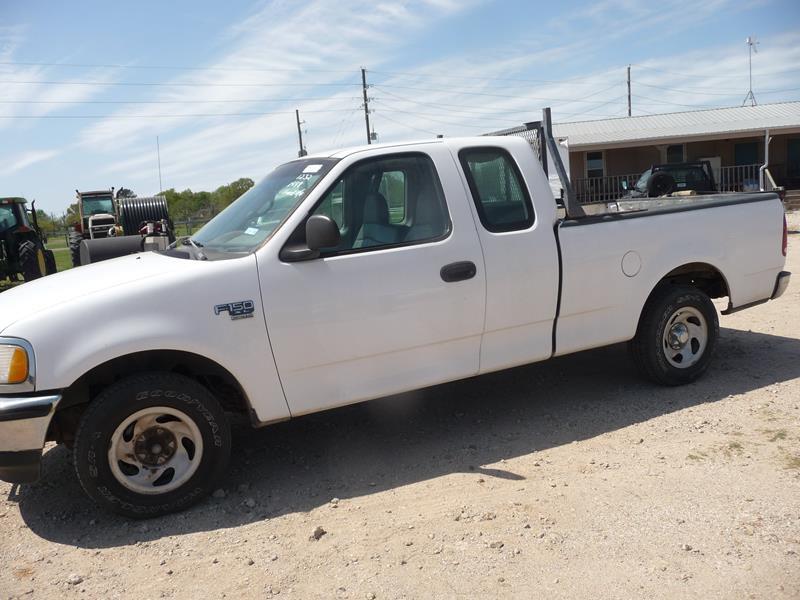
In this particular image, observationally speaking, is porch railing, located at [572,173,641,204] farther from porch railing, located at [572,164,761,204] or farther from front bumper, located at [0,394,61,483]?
front bumper, located at [0,394,61,483]

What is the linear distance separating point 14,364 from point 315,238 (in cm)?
163

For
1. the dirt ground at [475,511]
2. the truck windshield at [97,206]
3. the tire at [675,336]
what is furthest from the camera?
the truck windshield at [97,206]

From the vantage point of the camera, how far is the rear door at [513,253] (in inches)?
181

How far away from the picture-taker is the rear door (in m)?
4.60

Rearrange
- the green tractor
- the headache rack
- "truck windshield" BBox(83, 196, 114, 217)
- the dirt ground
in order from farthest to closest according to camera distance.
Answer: "truck windshield" BBox(83, 196, 114, 217), the green tractor, the headache rack, the dirt ground

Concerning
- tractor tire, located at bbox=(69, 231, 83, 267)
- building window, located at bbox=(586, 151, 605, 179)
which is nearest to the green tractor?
tractor tire, located at bbox=(69, 231, 83, 267)

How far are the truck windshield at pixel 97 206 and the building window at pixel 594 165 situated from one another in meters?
18.8

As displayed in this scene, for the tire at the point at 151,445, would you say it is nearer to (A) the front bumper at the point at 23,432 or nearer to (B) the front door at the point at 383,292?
(A) the front bumper at the point at 23,432

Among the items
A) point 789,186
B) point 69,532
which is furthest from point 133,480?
point 789,186

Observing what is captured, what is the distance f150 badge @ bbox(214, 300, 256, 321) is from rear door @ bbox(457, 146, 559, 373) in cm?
150

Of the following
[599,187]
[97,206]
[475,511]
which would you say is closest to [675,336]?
[475,511]

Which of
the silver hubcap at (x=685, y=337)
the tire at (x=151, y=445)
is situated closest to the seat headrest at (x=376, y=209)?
the tire at (x=151, y=445)

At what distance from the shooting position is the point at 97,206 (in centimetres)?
2448

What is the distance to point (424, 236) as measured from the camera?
4.46 metres
